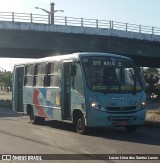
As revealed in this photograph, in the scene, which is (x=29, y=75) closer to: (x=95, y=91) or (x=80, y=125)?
(x=80, y=125)

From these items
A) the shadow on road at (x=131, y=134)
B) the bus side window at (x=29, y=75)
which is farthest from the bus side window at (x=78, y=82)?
the bus side window at (x=29, y=75)

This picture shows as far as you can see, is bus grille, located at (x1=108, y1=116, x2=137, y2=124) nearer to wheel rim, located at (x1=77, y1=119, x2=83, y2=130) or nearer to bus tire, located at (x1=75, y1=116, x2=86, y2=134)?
bus tire, located at (x1=75, y1=116, x2=86, y2=134)

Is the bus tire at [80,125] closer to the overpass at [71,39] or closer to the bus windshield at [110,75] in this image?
the bus windshield at [110,75]

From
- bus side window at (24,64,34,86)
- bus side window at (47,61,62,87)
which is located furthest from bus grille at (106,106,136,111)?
bus side window at (24,64,34,86)

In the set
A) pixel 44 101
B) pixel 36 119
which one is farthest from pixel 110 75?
pixel 36 119

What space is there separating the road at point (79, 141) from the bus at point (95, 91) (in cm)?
50

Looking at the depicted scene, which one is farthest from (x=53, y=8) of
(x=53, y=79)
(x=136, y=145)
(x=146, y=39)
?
(x=136, y=145)

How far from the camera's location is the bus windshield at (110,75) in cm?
A: 1437

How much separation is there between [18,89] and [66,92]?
6199mm

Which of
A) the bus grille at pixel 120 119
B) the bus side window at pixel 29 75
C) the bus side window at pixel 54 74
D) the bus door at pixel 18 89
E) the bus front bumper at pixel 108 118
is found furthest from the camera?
the bus door at pixel 18 89

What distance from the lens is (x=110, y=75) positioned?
14.7 metres

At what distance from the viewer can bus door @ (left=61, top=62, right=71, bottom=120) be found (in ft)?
50.8

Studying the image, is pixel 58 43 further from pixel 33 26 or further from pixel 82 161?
pixel 82 161

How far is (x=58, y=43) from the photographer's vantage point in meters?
41.7
